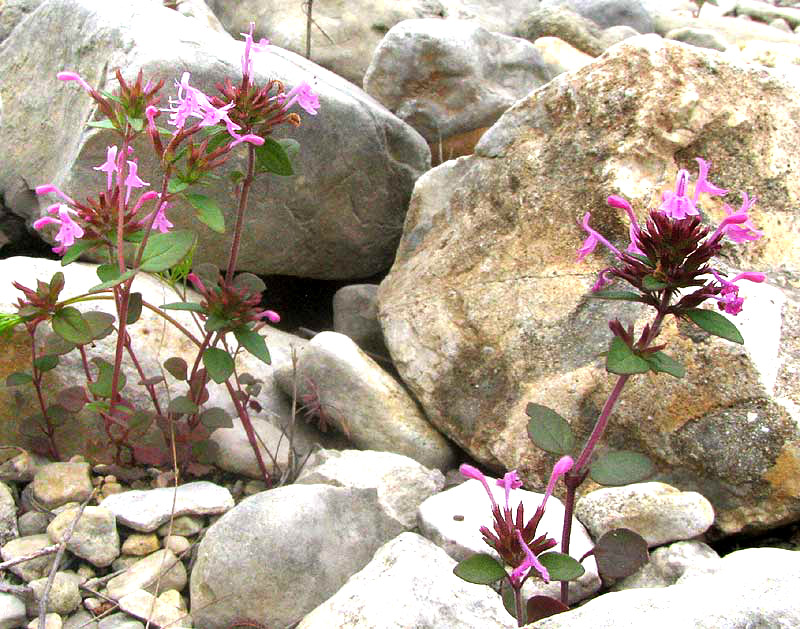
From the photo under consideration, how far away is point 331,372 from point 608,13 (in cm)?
759

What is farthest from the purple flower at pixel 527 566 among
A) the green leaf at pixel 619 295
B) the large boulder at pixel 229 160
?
the large boulder at pixel 229 160

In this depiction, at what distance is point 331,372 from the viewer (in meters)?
2.68

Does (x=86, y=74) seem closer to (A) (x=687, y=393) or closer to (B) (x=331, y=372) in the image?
(B) (x=331, y=372)

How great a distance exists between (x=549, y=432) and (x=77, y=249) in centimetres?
121

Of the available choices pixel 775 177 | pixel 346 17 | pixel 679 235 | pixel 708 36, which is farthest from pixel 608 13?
pixel 679 235

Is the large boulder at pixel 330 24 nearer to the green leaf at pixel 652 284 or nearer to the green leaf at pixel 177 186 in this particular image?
the green leaf at pixel 177 186

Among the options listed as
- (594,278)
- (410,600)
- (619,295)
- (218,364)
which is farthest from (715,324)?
(218,364)

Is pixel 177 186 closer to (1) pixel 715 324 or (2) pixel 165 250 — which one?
(2) pixel 165 250

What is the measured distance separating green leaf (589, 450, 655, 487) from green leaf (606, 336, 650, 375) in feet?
0.66

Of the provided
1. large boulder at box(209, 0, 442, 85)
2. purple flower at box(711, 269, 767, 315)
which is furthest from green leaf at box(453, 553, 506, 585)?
large boulder at box(209, 0, 442, 85)

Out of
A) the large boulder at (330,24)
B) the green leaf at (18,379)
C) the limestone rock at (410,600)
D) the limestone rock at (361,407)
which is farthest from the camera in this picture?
the large boulder at (330,24)

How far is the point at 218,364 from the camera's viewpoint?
7.02ft

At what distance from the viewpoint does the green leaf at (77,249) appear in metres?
2.02

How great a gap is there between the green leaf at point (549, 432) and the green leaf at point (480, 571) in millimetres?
295
